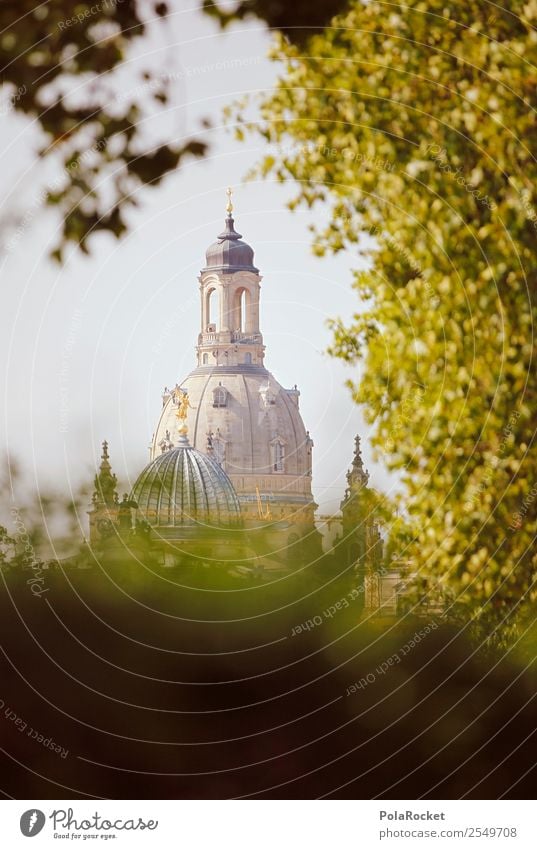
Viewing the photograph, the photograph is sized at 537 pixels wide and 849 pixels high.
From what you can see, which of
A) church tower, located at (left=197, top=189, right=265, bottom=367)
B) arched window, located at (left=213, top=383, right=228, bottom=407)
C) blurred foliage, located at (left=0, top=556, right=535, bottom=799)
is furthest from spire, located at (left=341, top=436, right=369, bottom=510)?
arched window, located at (left=213, top=383, right=228, bottom=407)

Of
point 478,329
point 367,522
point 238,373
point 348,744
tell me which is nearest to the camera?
point 478,329

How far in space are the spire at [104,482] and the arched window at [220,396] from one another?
79.1m

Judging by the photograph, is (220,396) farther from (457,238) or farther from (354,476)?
(457,238)

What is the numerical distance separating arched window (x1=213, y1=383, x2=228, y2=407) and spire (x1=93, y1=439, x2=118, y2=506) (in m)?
79.1

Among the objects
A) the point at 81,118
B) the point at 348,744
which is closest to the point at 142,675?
the point at 348,744

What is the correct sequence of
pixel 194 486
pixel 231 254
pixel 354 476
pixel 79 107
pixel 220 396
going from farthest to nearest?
pixel 220 396 → pixel 231 254 → pixel 194 486 → pixel 354 476 → pixel 79 107

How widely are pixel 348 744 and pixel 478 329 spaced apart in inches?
104

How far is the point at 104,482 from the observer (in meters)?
12.5

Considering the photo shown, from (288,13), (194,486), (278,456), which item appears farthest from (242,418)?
(288,13)

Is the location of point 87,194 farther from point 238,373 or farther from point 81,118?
point 238,373

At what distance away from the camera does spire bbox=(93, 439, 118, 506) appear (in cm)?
1014

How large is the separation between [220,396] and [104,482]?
8120cm

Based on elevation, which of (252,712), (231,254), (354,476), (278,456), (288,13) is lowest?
(252,712)

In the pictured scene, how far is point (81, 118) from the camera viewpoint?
7.01 metres
